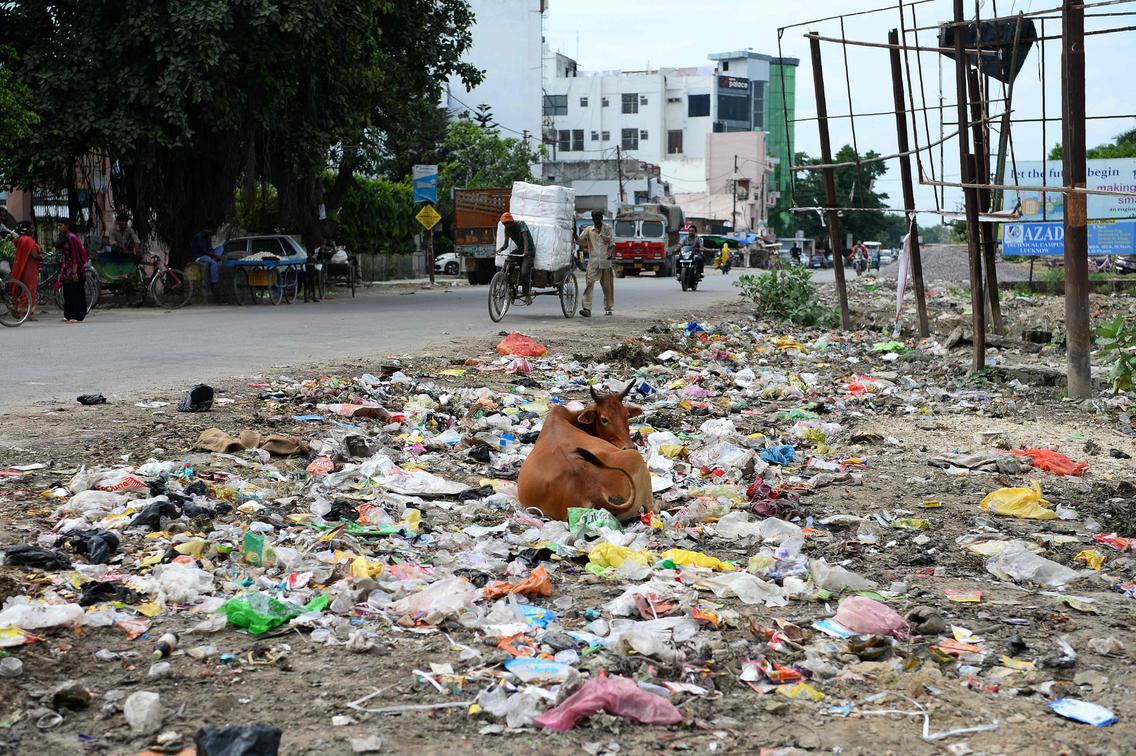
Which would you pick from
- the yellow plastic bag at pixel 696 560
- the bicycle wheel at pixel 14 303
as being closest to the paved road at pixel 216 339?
the bicycle wheel at pixel 14 303

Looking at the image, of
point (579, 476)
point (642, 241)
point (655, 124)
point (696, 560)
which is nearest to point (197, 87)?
point (579, 476)

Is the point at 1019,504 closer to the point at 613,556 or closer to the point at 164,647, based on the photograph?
the point at 613,556

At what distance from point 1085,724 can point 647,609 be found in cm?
134

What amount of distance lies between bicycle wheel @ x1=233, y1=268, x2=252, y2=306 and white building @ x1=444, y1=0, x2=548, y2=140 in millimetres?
45180

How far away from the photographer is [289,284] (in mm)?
21141

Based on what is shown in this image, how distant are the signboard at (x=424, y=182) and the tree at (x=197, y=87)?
16.4 feet

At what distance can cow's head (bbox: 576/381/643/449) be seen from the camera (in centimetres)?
557

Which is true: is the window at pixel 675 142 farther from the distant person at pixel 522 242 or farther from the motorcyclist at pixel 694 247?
the distant person at pixel 522 242

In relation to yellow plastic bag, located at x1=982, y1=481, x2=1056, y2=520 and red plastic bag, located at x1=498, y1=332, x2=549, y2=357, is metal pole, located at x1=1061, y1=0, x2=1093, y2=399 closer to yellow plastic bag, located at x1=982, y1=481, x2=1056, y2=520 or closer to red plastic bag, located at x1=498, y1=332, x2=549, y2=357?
yellow plastic bag, located at x1=982, y1=481, x2=1056, y2=520

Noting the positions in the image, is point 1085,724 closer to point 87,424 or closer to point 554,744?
point 554,744

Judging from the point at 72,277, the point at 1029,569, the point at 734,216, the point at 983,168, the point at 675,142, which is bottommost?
the point at 1029,569

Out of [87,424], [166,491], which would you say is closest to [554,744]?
[166,491]

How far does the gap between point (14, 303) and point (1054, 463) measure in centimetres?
Answer: 1228

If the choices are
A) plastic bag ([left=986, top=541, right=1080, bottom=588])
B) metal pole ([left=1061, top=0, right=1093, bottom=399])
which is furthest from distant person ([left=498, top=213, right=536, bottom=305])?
plastic bag ([left=986, top=541, right=1080, bottom=588])
